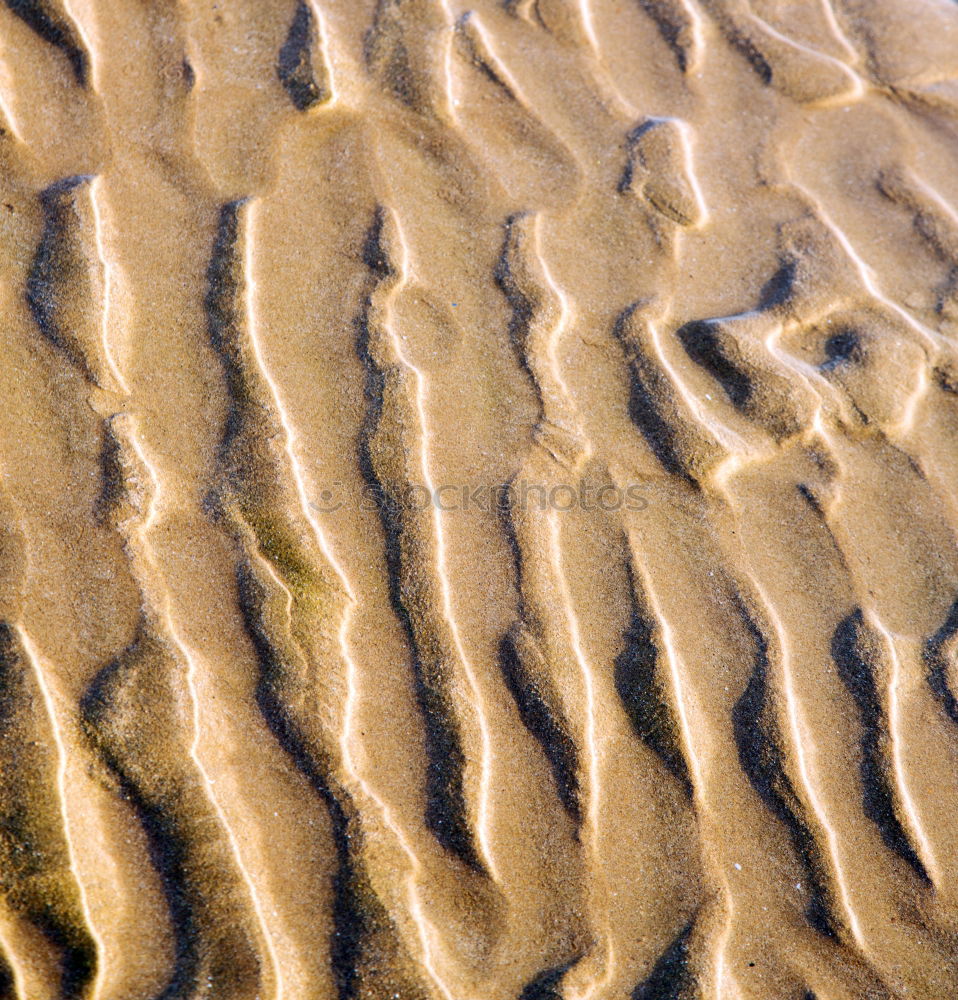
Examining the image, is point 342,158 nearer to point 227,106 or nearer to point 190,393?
point 227,106

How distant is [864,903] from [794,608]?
0.57 meters

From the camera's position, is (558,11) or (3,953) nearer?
(3,953)

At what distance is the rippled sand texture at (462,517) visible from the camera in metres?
1.51

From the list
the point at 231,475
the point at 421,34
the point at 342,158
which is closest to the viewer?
the point at 231,475

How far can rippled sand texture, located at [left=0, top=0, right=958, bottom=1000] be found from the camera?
1.51 m

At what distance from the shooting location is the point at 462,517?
5.94 feet

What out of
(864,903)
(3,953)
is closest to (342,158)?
(3,953)

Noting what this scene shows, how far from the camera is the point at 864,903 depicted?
1596 mm

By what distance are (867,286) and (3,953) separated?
93.3 inches

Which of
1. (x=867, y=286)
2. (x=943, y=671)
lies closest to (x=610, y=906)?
(x=943, y=671)

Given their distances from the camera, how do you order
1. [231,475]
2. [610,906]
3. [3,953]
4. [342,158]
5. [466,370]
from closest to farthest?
1. [3,953]
2. [610,906]
3. [231,475]
4. [466,370]
5. [342,158]

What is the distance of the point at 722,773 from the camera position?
166cm

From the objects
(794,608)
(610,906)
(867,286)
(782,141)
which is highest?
(782,141)

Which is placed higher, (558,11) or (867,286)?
(558,11)
